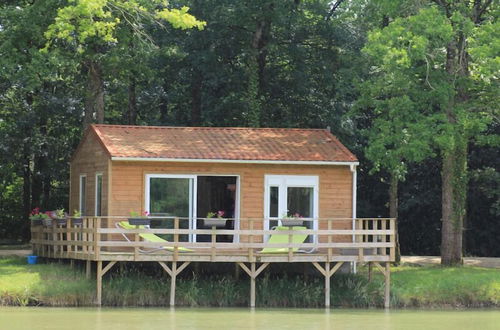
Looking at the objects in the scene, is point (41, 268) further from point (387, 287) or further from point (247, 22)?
point (247, 22)

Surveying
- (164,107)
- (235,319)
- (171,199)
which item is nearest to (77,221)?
(171,199)

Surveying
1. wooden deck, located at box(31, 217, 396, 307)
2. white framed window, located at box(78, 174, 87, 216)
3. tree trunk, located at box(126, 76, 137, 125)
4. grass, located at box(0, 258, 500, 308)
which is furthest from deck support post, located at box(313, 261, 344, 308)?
tree trunk, located at box(126, 76, 137, 125)

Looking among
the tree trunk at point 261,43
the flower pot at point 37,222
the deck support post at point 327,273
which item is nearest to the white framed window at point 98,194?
the flower pot at point 37,222

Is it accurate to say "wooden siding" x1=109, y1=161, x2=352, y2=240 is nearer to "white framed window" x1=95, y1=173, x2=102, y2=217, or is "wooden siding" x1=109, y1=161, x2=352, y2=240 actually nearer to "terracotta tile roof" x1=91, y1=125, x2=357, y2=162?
"terracotta tile roof" x1=91, y1=125, x2=357, y2=162

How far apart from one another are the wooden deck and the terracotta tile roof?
1.50m

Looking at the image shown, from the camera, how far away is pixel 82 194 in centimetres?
2488

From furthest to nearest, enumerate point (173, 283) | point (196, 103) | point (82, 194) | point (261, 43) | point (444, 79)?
point (196, 103), point (261, 43), point (444, 79), point (82, 194), point (173, 283)

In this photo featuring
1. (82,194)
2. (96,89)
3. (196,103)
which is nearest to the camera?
(82,194)

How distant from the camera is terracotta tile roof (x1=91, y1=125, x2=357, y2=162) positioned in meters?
22.7

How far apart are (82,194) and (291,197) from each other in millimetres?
5301

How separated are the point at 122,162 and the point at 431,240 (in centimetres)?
1518

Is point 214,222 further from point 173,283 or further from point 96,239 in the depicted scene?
point 96,239

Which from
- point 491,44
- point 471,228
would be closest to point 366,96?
point 491,44

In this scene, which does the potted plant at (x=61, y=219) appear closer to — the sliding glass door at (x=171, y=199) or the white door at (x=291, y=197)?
Answer: the sliding glass door at (x=171, y=199)
